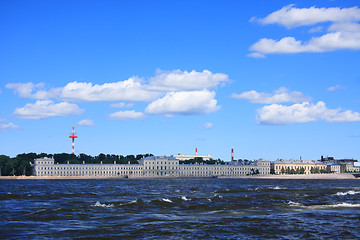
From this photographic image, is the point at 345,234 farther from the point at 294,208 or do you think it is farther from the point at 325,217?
the point at 294,208

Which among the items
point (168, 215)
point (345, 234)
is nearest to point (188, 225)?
point (168, 215)

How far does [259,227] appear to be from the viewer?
3384 cm

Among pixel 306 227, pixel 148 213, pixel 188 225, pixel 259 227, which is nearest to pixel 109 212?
pixel 148 213

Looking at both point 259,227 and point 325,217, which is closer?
point 259,227

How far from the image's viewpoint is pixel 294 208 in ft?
157

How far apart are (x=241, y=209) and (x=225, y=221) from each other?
1013 centimetres

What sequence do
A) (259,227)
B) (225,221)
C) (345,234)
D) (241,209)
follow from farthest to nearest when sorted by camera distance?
(241,209) < (225,221) < (259,227) < (345,234)

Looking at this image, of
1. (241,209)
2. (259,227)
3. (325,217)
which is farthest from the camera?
(241,209)

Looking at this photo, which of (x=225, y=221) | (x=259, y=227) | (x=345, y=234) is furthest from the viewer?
(x=225, y=221)

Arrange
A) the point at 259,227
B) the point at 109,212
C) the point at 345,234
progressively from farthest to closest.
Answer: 1. the point at 109,212
2. the point at 259,227
3. the point at 345,234

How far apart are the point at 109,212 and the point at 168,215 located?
5.54 metres

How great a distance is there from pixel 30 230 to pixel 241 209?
856 inches

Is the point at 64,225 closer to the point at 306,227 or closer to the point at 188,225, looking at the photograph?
the point at 188,225

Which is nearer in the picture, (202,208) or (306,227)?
(306,227)
